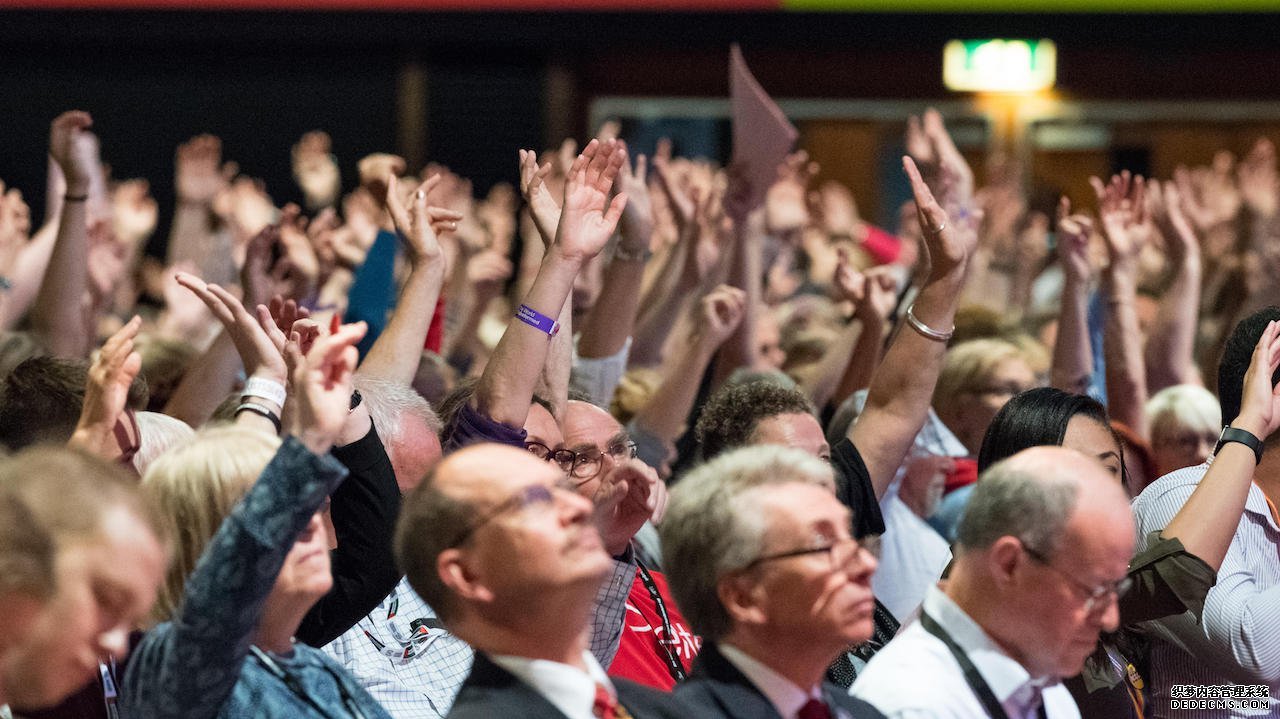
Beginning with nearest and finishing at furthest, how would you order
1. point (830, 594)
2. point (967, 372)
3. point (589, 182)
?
point (830, 594)
point (589, 182)
point (967, 372)

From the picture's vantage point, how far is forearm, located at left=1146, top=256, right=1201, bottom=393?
4.72m

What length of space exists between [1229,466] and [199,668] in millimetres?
1690

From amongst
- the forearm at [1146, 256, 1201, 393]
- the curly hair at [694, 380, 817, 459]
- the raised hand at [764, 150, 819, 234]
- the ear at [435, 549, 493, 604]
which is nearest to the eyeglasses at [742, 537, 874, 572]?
the ear at [435, 549, 493, 604]

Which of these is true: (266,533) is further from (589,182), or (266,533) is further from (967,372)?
(967,372)

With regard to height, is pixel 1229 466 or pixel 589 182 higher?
pixel 589 182

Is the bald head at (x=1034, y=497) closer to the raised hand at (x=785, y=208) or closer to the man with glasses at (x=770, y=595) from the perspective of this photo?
the man with glasses at (x=770, y=595)

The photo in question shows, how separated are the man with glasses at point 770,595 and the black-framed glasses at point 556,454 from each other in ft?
2.67

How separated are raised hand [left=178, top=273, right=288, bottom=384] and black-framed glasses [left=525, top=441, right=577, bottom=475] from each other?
46 centimetres

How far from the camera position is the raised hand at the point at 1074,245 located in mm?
4418

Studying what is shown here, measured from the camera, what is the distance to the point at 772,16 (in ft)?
33.7

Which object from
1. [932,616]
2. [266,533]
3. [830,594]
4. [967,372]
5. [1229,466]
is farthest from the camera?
[967,372]

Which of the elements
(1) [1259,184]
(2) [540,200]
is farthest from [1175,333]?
(1) [1259,184]

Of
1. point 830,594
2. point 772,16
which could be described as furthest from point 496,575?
point 772,16

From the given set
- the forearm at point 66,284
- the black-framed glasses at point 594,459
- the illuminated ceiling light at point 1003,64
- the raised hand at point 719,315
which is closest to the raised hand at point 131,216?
the forearm at point 66,284
